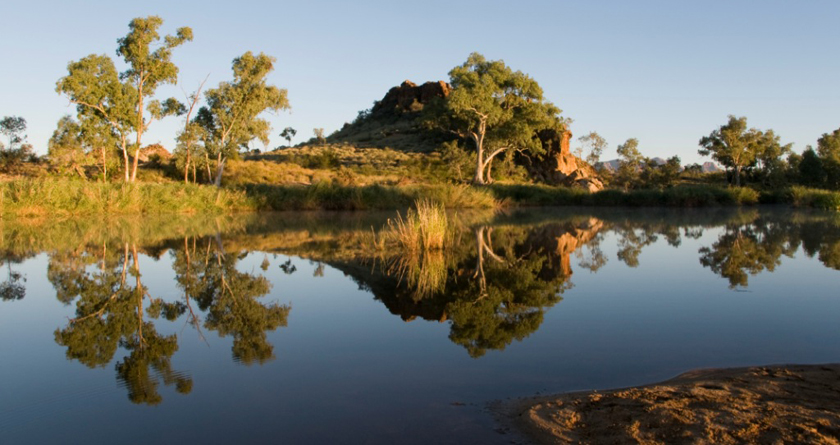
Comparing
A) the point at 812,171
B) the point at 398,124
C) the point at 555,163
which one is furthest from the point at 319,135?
the point at 812,171

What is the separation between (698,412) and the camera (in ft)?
9.62

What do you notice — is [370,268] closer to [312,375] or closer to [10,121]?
[312,375]

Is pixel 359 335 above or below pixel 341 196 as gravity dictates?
below

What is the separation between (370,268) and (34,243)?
800 centimetres

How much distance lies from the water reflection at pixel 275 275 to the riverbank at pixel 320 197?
510cm

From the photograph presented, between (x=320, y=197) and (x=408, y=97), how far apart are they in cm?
5914

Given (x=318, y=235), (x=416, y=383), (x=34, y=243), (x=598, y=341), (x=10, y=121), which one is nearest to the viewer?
(x=416, y=383)

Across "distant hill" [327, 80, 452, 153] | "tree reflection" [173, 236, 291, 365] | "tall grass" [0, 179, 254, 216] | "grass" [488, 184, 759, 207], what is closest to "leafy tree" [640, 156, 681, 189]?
"grass" [488, 184, 759, 207]

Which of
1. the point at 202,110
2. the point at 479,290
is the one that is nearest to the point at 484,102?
the point at 202,110

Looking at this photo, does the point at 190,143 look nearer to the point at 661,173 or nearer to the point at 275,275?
the point at 275,275

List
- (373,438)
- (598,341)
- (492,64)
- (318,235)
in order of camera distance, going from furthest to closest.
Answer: (492,64) → (318,235) → (598,341) → (373,438)

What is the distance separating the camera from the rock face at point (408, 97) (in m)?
83.0

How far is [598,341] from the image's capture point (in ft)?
15.4

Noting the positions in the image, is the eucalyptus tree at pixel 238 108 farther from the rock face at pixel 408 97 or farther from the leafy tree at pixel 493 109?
the rock face at pixel 408 97
